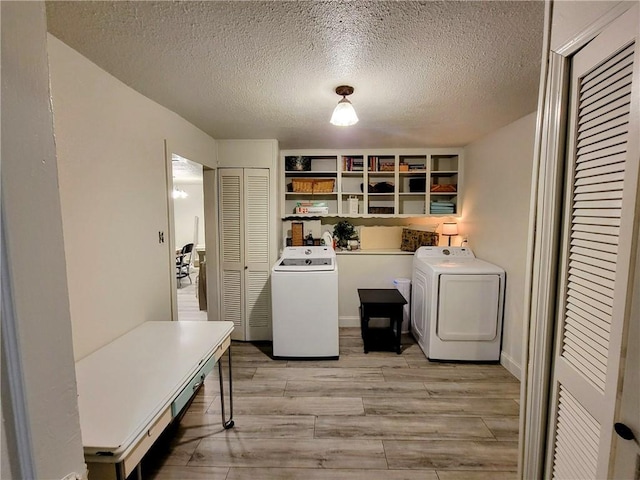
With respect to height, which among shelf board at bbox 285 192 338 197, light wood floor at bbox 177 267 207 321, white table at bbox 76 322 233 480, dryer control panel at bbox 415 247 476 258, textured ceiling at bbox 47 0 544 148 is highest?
textured ceiling at bbox 47 0 544 148

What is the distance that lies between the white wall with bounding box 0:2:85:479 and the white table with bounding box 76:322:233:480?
0.58 metres

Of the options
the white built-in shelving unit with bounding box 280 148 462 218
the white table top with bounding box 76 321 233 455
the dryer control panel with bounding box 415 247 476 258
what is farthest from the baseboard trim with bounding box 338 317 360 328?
the white table top with bounding box 76 321 233 455

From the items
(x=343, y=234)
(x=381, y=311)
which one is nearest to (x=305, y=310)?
(x=381, y=311)

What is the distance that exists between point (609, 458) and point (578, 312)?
39 cm

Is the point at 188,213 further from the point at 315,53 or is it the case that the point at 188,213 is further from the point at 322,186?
the point at 315,53

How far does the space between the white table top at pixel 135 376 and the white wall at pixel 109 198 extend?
0.16 meters

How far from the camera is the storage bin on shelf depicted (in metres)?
3.67

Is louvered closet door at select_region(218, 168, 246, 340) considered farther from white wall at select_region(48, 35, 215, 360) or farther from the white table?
the white table

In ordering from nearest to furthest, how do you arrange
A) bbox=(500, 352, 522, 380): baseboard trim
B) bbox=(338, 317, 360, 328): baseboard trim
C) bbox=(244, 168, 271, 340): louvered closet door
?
1. bbox=(500, 352, 522, 380): baseboard trim
2. bbox=(244, 168, 271, 340): louvered closet door
3. bbox=(338, 317, 360, 328): baseboard trim

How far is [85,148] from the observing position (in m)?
1.50

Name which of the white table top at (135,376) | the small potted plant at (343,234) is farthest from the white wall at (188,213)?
the white table top at (135,376)

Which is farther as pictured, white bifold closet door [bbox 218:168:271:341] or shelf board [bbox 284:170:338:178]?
shelf board [bbox 284:170:338:178]

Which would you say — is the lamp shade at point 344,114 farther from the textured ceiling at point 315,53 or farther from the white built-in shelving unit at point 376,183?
the white built-in shelving unit at point 376,183

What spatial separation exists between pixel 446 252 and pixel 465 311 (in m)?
0.73
